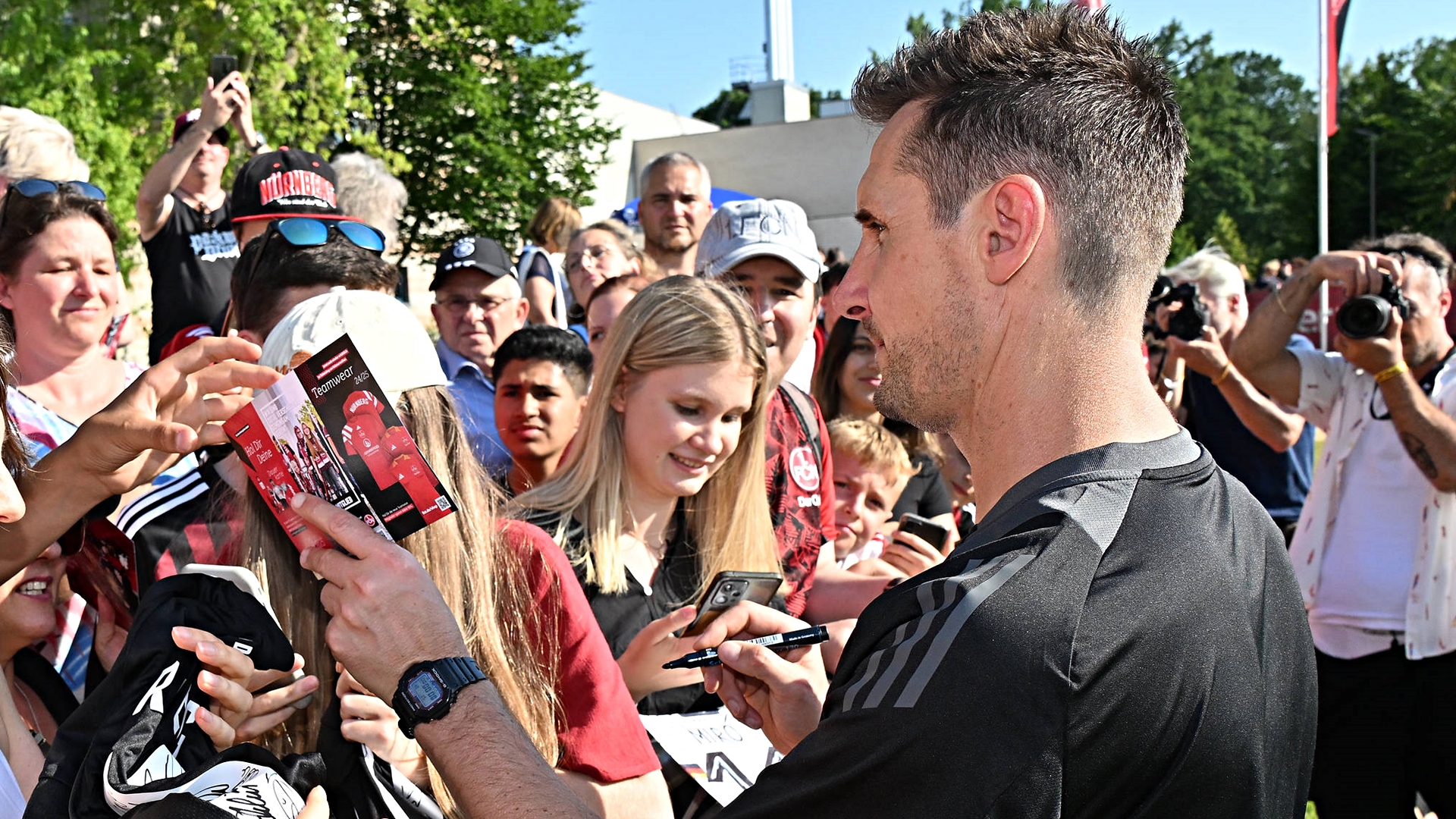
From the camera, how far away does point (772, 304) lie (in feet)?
15.2

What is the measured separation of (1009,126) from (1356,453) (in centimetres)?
357

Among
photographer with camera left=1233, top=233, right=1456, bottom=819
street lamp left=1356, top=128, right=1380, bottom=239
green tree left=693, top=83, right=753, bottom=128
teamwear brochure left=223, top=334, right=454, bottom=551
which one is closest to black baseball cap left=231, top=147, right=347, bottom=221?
teamwear brochure left=223, top=334, right=454, bottom=551

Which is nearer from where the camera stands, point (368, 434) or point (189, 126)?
point (368, 434)

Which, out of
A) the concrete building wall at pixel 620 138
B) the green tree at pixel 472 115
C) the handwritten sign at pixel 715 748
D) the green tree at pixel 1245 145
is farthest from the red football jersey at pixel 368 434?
the green tree at pixel 1245 145

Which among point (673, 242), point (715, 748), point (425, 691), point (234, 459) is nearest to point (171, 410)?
point (234, 459)

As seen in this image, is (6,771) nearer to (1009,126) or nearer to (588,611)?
(588,611)

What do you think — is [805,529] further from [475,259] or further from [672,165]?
[672,165]

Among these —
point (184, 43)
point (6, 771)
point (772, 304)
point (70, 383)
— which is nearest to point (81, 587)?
point (6, 771)

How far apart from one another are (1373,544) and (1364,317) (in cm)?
86

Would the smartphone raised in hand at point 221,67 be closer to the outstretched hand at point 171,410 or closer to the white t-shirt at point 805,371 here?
the white t-shirt at point 805,371

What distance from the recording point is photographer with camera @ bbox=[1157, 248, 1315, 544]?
5.47 m

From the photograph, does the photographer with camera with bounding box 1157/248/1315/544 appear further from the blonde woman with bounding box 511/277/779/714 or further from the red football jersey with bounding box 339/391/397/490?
the red football jersey with bounding box 339/391/397/490

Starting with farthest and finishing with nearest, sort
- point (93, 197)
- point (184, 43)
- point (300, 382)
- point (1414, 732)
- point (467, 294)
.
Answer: point (184, 43)
point (467, 294)
point (1414, 732)
point (93, 197)
point (300, 382)

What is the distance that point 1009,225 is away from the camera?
63.7 inches
